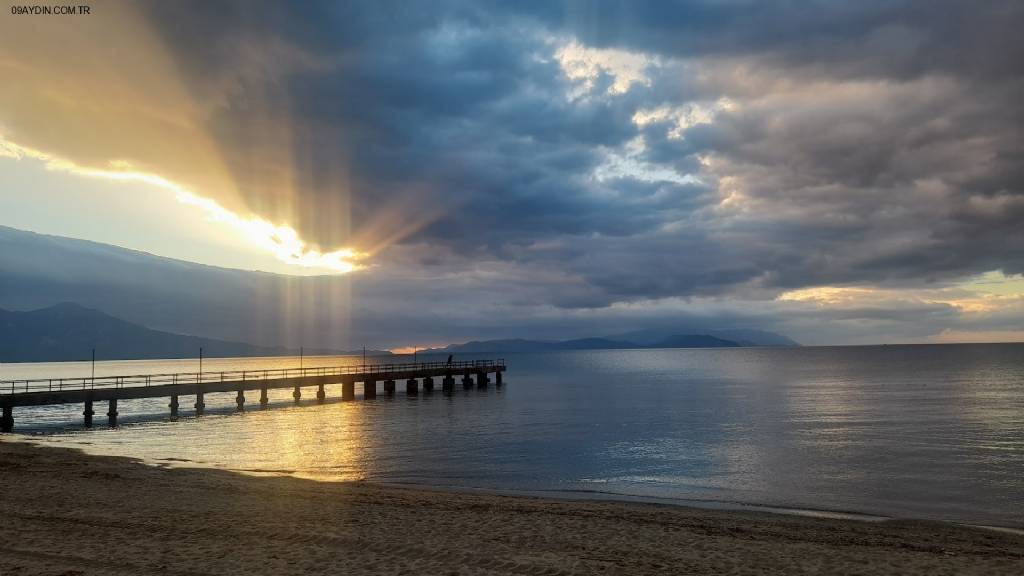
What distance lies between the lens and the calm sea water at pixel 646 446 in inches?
1019

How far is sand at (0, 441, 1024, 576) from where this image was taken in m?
12.8

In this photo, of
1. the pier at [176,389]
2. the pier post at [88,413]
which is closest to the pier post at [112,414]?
the pier at [176,389]

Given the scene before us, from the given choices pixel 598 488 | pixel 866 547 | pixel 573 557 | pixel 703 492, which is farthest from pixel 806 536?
pixel 598 488

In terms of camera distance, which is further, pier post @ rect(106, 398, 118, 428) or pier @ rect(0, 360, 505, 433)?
pier post @ rect(106, 398, 118, 428)

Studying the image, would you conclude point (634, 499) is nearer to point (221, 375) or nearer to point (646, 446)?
point (646, 446)

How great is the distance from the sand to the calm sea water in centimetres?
533

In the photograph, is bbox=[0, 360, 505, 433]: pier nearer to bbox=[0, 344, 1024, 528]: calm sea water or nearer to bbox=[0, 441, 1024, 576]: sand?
bbox=[0, 344, 1024, 528]: calm sea water

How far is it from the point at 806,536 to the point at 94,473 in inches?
989

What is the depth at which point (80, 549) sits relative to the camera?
520 inches

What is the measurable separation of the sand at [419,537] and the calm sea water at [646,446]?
210 inches

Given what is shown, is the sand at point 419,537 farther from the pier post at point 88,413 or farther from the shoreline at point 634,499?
the pier post at point 88,413

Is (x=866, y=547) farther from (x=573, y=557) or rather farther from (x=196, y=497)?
(x=196, y=497)

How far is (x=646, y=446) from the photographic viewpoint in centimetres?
3925

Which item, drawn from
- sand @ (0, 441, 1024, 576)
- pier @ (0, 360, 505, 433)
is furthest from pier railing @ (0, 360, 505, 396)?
sand @ (0, 441, 1024, 576)
